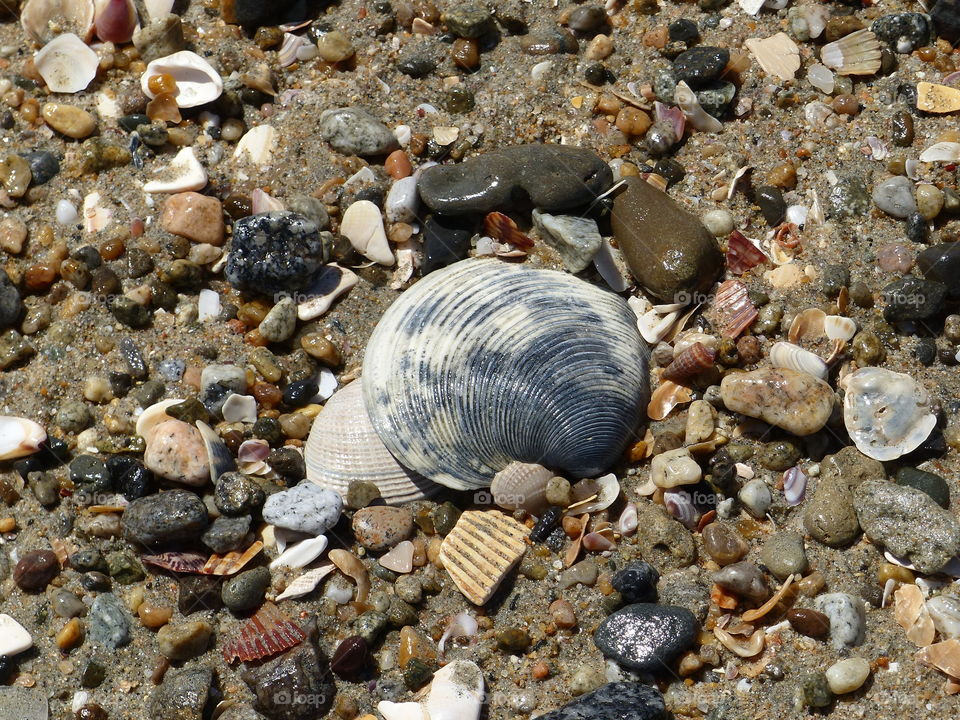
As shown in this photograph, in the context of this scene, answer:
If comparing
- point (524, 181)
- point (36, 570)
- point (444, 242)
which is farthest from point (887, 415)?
point (36, 570)

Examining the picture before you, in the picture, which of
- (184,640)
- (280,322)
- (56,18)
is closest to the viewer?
(184,640)

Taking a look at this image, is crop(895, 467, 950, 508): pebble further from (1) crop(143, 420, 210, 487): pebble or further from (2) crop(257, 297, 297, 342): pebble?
(1) crop(143, 420, 210, 487): pebble

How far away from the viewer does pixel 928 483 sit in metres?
3.83

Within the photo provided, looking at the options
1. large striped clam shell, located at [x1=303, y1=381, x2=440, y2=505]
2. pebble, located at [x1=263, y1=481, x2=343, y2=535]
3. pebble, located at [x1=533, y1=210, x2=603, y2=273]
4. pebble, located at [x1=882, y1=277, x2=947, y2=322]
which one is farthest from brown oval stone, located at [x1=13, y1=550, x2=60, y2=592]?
pebble, located at [x1=882, y1=277, x2=947, y2=322]

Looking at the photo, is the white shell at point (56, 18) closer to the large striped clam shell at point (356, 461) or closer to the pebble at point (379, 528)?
the large striped clam shell at point (356, 461)

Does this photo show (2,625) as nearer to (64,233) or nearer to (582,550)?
(64,233)

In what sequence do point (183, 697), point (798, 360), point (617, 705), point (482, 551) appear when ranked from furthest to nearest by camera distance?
point (798, 360) → point (482, 551) → point (183, 697) → point (617, 705)

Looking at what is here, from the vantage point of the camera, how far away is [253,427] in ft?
14.3

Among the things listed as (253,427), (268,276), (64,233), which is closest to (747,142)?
(268,276)

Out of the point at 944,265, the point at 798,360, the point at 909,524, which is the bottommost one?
the point at 909,524

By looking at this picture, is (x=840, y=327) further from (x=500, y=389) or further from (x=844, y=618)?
(x=500, y=389)

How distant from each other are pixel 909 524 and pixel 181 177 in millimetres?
4079

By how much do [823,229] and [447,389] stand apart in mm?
2134

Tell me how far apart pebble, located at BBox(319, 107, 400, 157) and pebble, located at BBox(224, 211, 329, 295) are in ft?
1.90
